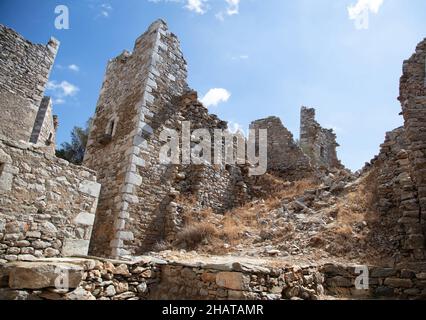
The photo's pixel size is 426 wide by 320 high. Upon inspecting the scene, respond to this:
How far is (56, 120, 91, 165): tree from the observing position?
67.9 feet

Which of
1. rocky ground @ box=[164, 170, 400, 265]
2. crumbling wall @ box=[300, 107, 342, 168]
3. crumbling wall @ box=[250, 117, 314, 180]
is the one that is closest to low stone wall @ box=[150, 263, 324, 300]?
rocky ground @ box=[164, 170, 400, 265]

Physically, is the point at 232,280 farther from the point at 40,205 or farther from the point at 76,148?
the point at 76,148

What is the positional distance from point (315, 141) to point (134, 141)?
479 inches

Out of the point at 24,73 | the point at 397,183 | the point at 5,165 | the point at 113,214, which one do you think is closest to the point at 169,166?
the point at 113,214

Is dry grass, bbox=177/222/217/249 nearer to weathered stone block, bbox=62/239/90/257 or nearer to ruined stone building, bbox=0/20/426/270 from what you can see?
ruined stone building, bbox=0/20/426/270

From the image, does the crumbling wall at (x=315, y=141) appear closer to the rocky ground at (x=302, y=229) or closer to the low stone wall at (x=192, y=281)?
the rocky ground at (x=302, y=229)

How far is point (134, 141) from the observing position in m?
7.99

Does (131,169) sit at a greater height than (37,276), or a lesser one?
greater

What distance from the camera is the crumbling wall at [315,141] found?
16859 millimetres

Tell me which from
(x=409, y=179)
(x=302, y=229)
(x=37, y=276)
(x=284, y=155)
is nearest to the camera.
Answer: (x=37, y=276)

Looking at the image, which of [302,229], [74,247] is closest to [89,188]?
[74,247]

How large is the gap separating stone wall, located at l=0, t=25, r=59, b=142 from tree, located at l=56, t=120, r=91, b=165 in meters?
9.32

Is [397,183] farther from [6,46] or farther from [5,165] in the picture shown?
[6,46]

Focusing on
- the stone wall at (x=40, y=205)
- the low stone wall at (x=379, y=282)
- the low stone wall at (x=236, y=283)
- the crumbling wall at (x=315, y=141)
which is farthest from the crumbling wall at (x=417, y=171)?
the crumbling wall at (x=315, y=141)
